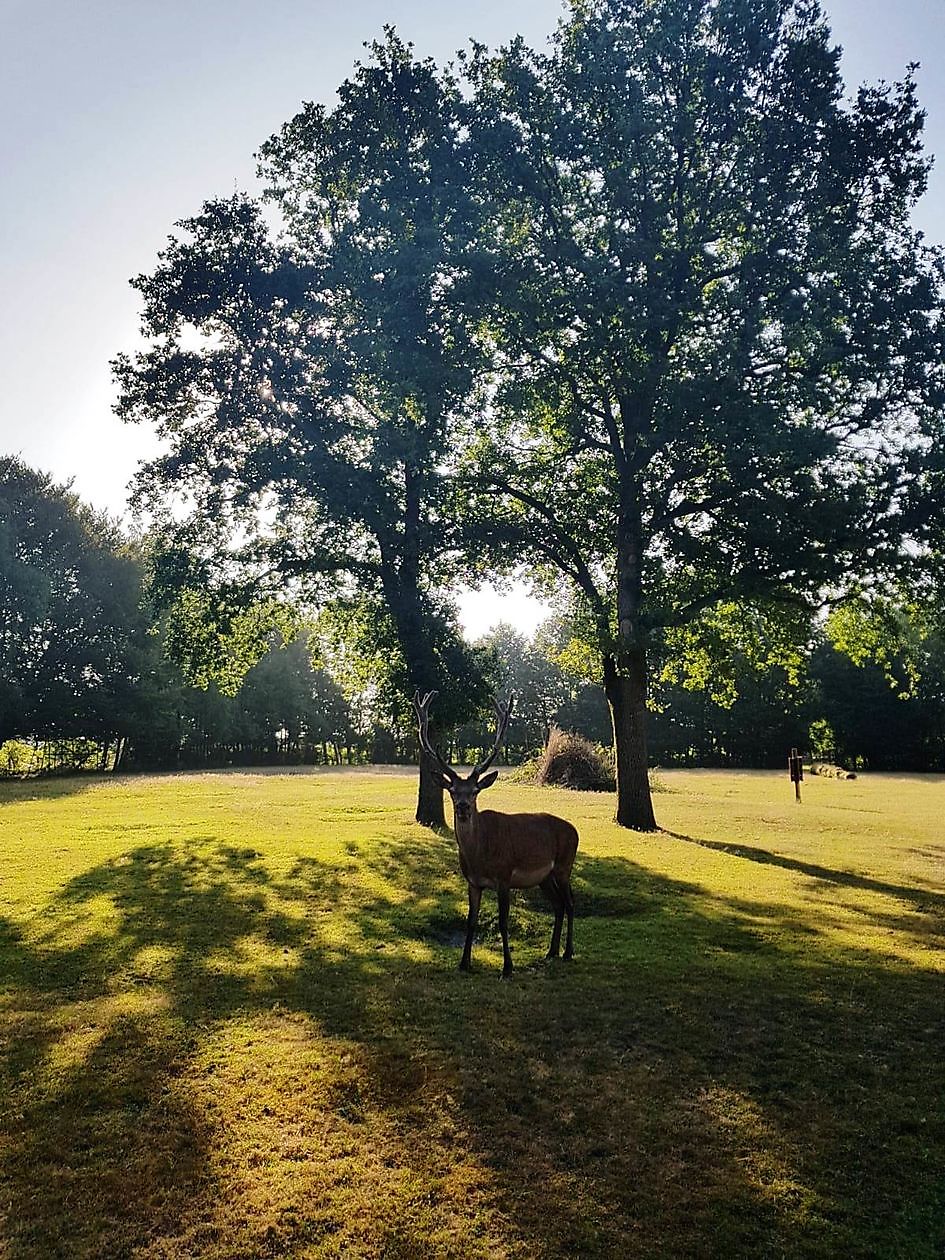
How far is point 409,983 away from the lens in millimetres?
8023

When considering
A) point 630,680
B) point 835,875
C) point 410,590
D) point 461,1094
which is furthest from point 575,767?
point 461,1094

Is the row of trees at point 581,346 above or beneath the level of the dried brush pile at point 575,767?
above

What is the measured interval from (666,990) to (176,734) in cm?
5037

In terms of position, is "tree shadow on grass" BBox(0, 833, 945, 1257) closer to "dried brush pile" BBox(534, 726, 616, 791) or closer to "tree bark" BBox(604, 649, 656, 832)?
"tree bark" BBox(604, 649, 656, 832)

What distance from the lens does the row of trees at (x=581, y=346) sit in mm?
16094

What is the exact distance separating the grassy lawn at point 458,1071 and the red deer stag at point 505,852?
2.16 feet

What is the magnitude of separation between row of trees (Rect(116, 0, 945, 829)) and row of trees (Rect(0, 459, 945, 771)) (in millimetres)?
1835

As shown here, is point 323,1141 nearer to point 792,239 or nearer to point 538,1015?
point 538,1015

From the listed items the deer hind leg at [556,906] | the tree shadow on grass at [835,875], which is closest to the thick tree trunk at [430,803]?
the tree shadow on grass at [835,875]

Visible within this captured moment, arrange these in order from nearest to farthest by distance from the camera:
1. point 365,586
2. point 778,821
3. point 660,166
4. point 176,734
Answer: point 660,166
point 365,586
point 778,821
point 176,734

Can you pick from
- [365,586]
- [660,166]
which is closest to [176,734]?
[365,586]

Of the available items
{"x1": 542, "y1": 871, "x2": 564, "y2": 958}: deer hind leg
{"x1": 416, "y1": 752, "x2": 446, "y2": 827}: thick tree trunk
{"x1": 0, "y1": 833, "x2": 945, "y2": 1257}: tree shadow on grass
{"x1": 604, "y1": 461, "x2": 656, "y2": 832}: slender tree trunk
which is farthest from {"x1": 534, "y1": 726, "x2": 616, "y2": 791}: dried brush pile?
{"x1": 542, "y1": 871, "x2": 564, "y2": 958}: deer hind leg

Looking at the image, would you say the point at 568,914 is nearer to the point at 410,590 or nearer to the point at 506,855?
Result: the point at 506,855

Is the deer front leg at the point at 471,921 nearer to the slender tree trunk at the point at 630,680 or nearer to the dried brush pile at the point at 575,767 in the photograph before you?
the slender tree trunk at the point at 630,680
